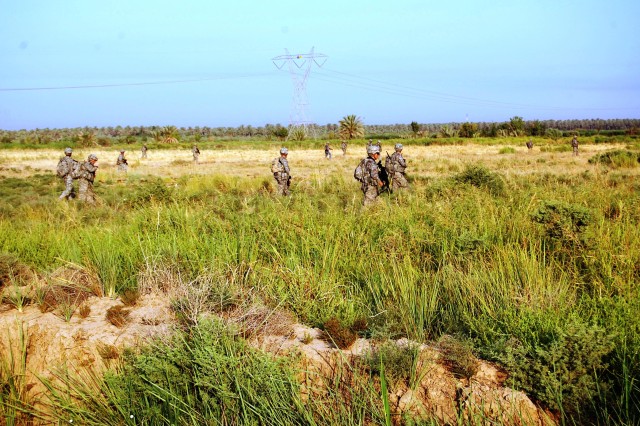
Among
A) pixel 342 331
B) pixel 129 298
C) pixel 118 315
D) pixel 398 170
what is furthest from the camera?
pixel 398 170

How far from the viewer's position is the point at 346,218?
7742 millimetres

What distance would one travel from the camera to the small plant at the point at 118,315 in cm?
548

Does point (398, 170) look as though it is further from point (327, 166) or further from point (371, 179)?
point (327, 166)

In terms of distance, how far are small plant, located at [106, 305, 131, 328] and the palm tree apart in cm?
7384

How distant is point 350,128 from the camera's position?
7869cm

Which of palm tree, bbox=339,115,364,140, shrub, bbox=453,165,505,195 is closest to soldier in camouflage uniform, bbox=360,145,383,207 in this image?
shrub, bbox=453,165,505,195

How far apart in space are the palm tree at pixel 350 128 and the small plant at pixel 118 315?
242ft

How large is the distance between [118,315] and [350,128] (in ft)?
244

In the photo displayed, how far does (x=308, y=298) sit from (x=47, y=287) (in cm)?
278

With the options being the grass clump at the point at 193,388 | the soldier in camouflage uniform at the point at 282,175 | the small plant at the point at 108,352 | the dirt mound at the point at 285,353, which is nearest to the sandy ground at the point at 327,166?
the soldier in camouflage uniform at the point at 282,175

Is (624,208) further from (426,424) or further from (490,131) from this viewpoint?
(490,131)

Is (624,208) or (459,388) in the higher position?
(624,208)

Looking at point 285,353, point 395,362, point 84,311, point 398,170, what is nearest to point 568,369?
point 395,362

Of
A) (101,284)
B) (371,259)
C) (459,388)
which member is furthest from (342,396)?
(101,284)
